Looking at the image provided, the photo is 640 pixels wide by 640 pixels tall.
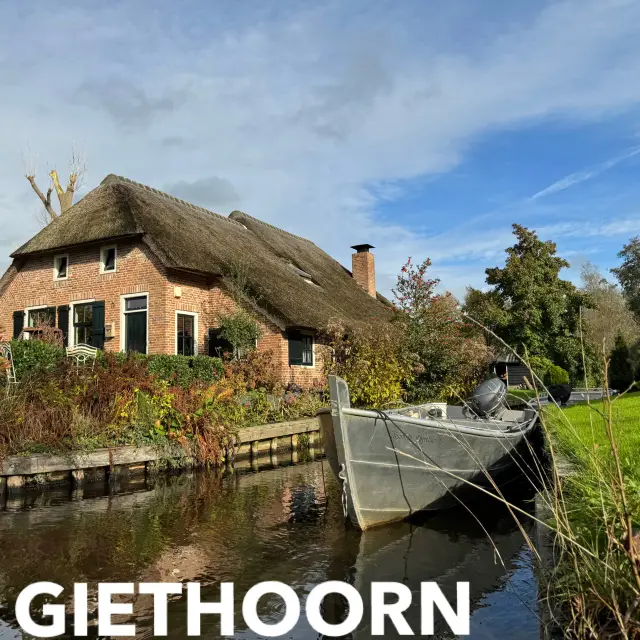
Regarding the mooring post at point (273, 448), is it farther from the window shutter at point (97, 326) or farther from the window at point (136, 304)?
the window shutter at point (97, 326)

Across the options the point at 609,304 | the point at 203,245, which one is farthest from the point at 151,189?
the point at 609,304

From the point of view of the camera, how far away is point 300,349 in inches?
773

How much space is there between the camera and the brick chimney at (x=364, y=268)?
3117cm

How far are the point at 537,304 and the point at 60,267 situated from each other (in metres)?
20.6

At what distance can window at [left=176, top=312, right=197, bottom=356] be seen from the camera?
19031 mm

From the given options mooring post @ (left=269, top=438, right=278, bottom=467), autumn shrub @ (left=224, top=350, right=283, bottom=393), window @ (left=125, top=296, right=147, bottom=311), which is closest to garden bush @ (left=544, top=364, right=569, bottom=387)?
autumn shrub @ (left=224, top=350, right=283, bottom=393)

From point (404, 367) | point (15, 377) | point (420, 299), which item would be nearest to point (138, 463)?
point (15, 377)

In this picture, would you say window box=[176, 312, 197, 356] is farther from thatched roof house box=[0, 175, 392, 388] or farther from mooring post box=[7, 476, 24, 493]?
mooring post box=[7, 476, 24, 493]

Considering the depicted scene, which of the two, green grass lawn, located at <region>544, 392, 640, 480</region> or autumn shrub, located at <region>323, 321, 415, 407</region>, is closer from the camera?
green grass lawn, located at <region>544, 392, 640, 480</region>

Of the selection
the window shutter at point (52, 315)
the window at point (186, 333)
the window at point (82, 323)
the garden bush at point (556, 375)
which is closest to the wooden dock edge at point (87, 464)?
the window at point (186, 333)

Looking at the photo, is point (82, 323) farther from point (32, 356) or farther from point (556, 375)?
point (556, 375)

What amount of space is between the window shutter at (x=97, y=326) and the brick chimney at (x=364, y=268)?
14539 millimetres

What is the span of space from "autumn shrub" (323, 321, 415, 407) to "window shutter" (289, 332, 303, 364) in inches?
53.3

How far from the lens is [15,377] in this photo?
448 inches
